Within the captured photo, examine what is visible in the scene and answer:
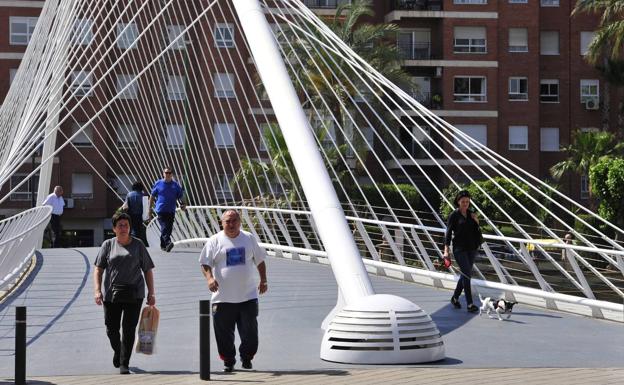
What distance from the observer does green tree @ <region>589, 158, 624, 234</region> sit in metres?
44.3

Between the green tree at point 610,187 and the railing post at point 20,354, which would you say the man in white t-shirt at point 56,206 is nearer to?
the railing post at point 20,354

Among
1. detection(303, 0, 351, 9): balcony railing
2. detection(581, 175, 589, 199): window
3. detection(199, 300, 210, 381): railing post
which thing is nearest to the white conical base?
detection(199, 300, 210, 381): railing post

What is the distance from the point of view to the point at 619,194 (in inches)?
1737

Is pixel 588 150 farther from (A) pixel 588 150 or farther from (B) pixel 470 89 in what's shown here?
(B) pixel 470 89

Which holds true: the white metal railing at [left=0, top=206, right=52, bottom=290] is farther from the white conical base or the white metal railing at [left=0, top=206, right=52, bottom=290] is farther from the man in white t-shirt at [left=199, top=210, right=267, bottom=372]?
the white conical base

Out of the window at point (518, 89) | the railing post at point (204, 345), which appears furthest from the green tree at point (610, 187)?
the railing post at point (204, 345)

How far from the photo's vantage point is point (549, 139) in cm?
6469

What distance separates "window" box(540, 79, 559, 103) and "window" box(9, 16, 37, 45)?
25889 millimetres

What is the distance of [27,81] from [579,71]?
143 ft

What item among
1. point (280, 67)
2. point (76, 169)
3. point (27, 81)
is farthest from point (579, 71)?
point (280, 67)

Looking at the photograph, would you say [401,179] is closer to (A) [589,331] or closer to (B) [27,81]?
(B) [27,81]

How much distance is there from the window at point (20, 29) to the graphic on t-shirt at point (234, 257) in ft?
174

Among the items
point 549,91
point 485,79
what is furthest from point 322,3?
point 549,91

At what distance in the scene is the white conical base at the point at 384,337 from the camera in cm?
1054
